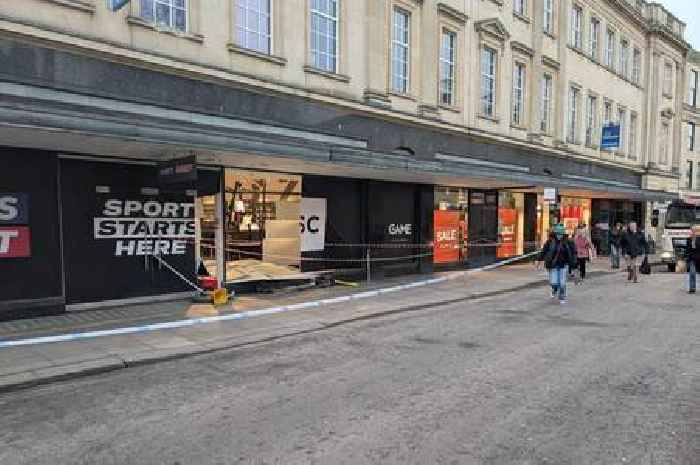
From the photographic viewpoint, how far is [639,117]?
116ft

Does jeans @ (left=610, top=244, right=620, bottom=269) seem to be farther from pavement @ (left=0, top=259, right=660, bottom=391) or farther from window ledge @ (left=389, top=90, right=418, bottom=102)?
window ledge @ (left=389, top=90, right=418, bottom=102)

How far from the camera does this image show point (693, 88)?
4322 centimetres

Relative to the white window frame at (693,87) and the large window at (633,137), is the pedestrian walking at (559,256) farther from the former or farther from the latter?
the white window frame at (693,87)

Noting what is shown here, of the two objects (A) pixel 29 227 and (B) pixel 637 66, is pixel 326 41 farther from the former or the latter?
(B) pixel 637 66

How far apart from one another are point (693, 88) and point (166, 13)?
146 ft

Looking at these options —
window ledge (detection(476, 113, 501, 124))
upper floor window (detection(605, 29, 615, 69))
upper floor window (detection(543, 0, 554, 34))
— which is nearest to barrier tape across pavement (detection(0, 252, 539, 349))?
window ledge (detection(476, 113, 501, 124))

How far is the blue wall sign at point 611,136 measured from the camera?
1130 inches

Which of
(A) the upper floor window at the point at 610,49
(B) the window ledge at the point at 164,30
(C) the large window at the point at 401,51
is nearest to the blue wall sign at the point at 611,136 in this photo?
(A) the upper floor window at the point at 610,49

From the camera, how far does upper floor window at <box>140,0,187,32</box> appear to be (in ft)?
36.9

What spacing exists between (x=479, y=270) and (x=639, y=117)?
22.4 m

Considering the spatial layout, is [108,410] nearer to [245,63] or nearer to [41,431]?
[41,431]

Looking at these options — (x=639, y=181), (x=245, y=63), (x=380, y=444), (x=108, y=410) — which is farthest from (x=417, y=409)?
(x=639, y=181)

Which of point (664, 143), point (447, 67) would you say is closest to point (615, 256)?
point (447, 67)

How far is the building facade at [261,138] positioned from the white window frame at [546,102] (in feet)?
0.54
